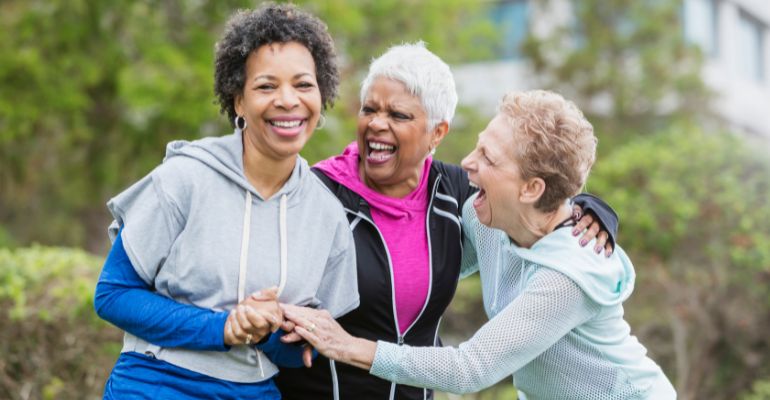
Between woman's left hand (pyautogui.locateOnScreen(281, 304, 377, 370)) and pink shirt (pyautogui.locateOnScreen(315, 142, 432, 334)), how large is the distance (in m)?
0.62

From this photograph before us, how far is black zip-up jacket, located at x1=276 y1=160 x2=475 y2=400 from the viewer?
12.4 feet

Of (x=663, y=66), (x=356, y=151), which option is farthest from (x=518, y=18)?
(x=356, y=151)

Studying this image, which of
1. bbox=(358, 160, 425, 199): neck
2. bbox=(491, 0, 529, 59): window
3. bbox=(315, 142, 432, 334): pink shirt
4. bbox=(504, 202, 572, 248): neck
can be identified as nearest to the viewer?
bbox=(504, 202, 572, 248): neck

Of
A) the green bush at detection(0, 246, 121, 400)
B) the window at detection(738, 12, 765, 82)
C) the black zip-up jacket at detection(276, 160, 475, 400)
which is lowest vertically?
the green bush at detection(0, 246, 121, 400)

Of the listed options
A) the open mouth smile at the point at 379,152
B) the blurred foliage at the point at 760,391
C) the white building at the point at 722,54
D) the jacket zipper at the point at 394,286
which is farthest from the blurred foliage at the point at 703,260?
the white building at the point at 722,54

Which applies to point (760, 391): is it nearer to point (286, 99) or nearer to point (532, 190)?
point (532, 190)

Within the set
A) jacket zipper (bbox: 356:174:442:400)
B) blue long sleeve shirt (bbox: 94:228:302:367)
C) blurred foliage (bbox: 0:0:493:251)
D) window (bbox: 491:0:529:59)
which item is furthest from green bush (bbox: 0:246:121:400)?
window (bbox: 491:0:529:59)

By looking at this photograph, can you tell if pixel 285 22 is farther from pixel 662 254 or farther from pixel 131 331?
pixel 662 254

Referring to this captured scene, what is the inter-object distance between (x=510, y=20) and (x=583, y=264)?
24.4 metres

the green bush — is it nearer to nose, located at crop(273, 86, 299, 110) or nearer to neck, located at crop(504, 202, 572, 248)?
nose, located at crop(273, 86, 299, 110)

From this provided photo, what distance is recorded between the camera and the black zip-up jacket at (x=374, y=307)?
12.4 ft

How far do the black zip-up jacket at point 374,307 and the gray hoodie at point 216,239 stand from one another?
1.42 ft

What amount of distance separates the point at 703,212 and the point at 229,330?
688 cm

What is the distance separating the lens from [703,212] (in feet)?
29.6
